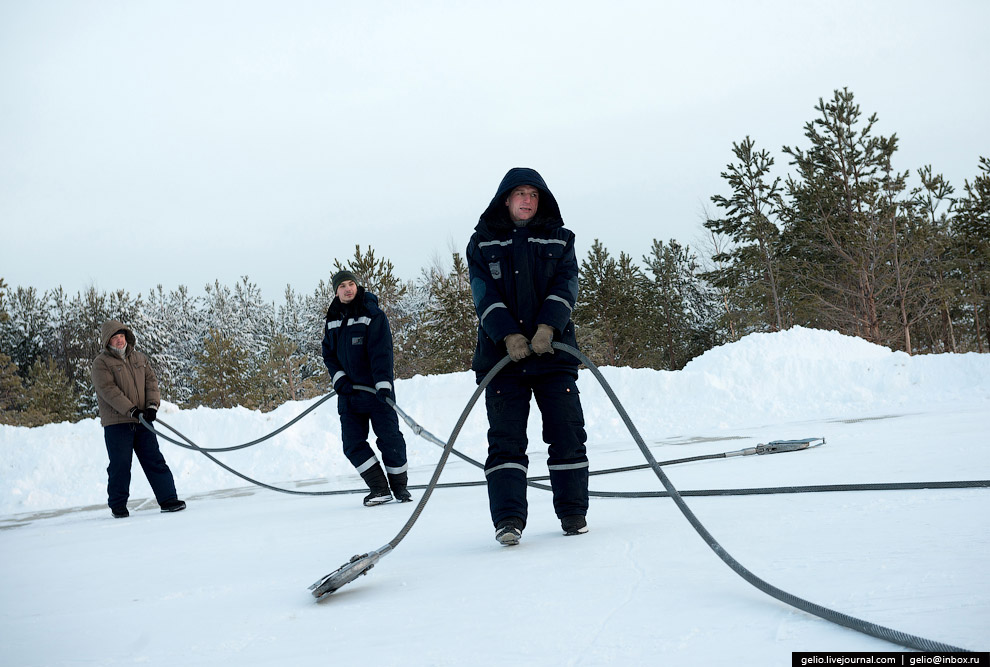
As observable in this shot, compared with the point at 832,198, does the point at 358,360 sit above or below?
below

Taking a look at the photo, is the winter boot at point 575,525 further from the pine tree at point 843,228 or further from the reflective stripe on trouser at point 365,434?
the pine tree at point 843,228

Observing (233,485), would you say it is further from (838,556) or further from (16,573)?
(838,556)

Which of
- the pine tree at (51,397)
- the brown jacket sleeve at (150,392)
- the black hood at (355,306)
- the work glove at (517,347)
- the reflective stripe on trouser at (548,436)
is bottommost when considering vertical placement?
the reflective stripe on trouser at (548,436)

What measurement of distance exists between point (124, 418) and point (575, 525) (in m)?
4.99

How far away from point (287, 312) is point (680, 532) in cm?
5476

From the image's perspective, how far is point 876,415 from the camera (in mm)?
9477

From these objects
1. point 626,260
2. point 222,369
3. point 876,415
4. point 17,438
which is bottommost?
point 876,415

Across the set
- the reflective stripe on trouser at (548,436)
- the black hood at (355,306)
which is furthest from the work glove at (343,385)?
the reflective stripe on trouser at (548,436)

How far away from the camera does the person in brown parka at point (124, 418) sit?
6.82 metres

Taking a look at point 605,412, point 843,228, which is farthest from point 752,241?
point 605,412

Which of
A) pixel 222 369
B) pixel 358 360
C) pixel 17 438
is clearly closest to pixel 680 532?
pixel 358 360

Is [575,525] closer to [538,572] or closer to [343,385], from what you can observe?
[538,572]

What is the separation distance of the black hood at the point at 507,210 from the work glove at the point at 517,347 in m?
0.62

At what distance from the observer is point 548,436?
361 cm
